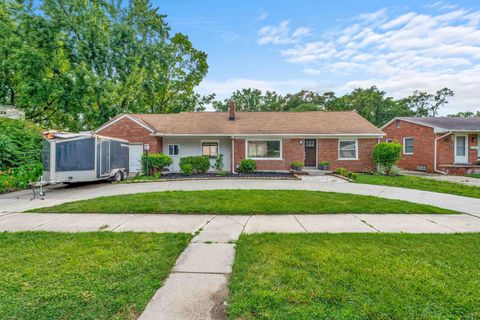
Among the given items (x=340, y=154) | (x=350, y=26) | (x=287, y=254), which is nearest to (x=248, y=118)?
(x=340, y=154)

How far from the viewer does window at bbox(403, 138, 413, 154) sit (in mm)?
17719

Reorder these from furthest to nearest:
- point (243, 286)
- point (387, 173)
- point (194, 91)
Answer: point (194, 91) < point (387, 173) < point (243, 286)

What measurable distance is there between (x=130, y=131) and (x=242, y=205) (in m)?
12.2

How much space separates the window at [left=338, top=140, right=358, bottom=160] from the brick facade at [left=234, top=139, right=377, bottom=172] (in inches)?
9.7

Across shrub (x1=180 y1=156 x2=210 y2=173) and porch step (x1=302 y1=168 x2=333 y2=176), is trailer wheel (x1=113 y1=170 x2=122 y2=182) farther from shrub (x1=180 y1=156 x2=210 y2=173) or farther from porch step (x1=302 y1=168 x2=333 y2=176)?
porch step (x1=302 y1=168 x2=333 y2=176)

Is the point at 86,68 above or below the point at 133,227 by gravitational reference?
above

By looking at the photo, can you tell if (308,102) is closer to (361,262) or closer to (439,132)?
(439,132)

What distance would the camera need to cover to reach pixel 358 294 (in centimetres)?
240

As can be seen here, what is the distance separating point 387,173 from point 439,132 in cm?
575

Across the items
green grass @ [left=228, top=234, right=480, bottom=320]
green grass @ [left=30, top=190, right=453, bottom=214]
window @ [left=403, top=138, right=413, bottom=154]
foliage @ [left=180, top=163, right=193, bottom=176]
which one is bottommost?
green grass @ [left=228, top=234, right=480, bottom=320]

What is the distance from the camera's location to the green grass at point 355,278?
217 cm

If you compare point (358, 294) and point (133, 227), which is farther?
point (133, 227)

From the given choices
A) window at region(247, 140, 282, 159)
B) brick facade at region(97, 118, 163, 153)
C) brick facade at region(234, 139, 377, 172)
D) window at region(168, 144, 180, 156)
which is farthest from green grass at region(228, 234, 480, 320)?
window at region(168, 144, 180, 156)

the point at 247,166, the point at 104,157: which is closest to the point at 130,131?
the point at 104,157
